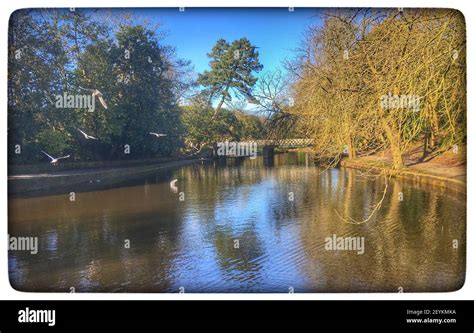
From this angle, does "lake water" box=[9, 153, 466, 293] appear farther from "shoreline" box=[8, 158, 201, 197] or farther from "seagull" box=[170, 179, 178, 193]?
"shoreline" box=[8, 158, 201, 197]

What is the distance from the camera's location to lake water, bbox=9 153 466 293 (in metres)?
6.32

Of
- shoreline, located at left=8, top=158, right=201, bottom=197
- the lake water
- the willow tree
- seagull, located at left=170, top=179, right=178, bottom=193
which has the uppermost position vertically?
the willow tree

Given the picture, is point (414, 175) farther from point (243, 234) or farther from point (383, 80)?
point (243, 234)

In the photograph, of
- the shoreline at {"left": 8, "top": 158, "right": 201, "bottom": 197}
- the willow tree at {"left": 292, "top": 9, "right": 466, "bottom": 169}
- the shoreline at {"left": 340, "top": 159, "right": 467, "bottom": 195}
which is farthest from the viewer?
the shoreline at {"left": 340, "top": 159, "right": 467, "bottom": 195}

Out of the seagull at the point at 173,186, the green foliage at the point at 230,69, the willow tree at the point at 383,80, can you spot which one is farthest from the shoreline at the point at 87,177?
A: the willow tree at the point at 383,80

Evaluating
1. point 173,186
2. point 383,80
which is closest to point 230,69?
point 383,80

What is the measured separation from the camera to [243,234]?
27.6 ft

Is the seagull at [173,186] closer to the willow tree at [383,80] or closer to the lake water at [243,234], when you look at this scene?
the lake water at [243,234]

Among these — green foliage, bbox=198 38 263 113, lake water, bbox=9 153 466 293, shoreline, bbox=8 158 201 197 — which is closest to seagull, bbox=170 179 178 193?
lake water, bbox=9 153 466 293

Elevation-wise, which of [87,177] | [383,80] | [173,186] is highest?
[383,80]

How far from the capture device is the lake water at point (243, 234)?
6324 millimetres

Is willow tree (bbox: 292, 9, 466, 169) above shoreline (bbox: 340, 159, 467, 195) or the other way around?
above
